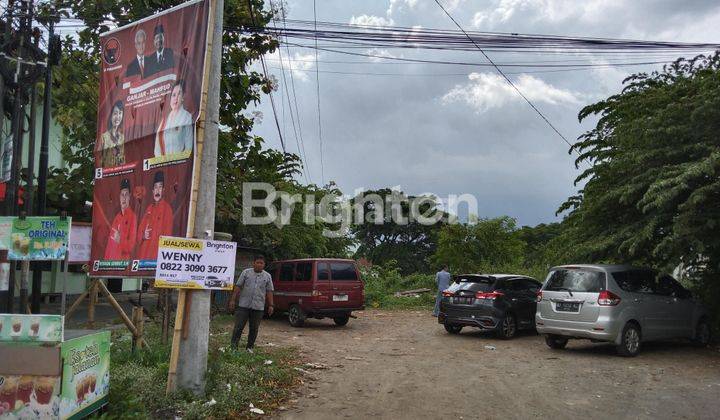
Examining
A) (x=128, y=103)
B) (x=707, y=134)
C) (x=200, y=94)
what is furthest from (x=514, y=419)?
(x=707, y=134)

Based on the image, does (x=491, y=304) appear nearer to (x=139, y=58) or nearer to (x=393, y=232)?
(x=139, y=58)

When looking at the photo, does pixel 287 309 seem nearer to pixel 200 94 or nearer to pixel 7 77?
pixel 7 77

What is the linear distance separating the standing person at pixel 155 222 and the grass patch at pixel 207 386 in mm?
1609

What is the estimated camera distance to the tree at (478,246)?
28484 mm

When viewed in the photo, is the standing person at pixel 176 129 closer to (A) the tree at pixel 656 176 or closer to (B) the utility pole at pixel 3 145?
(B) the utility pole at pixel 3 145

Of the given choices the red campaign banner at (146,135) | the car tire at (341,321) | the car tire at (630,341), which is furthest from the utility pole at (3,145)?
the car tire at (630,341)

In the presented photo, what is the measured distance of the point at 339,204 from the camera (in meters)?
33.8

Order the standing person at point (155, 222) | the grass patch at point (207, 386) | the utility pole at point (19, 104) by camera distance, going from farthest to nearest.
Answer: the utility pole at point (19, 104) → the standing person at point (155, 222) → the grass patch at point (207, 386)

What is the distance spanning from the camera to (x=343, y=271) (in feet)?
56.0

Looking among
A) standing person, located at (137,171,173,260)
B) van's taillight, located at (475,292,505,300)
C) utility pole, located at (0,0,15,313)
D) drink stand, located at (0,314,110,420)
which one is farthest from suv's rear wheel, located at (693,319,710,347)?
Result: utility pole, located at (0,0,15,313)

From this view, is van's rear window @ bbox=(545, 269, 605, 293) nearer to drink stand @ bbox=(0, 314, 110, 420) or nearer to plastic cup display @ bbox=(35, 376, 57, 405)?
drink stand @ bbox=(0, 314, 110, 420)

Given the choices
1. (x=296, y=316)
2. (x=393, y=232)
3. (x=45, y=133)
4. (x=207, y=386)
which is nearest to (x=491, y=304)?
(x=296, y=316)

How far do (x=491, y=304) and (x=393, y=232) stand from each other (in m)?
41.8

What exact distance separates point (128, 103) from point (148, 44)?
0.90 metres
